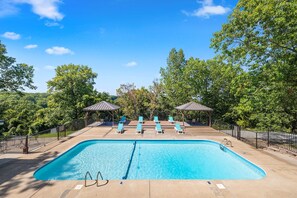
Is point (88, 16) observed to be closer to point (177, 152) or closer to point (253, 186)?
point (177, 152)

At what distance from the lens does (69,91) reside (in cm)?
2156

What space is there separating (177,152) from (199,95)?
12531mm

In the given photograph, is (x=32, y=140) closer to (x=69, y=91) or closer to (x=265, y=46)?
(x=69, y=91)

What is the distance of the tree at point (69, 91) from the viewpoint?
21047 mm

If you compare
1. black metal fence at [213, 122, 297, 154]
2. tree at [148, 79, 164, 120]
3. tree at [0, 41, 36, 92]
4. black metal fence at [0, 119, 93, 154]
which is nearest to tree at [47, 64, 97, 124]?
black metal fence at [0, 119, 93, 154]

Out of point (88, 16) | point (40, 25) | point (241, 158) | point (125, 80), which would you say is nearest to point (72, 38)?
point (40, 25)

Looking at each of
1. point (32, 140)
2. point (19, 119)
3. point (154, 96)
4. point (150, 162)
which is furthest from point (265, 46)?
point (19, 119)

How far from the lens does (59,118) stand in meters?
22.0

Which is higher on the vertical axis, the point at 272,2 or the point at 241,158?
the point at 272,2

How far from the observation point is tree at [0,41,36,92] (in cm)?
1400

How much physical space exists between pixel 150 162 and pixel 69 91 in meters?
16.1

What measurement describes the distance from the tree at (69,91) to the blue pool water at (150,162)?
10.6 metres

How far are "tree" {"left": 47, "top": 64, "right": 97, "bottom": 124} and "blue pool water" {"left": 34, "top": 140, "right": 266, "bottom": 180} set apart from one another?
34.6 feet

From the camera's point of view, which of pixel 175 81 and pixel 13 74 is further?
pixel 175 81
